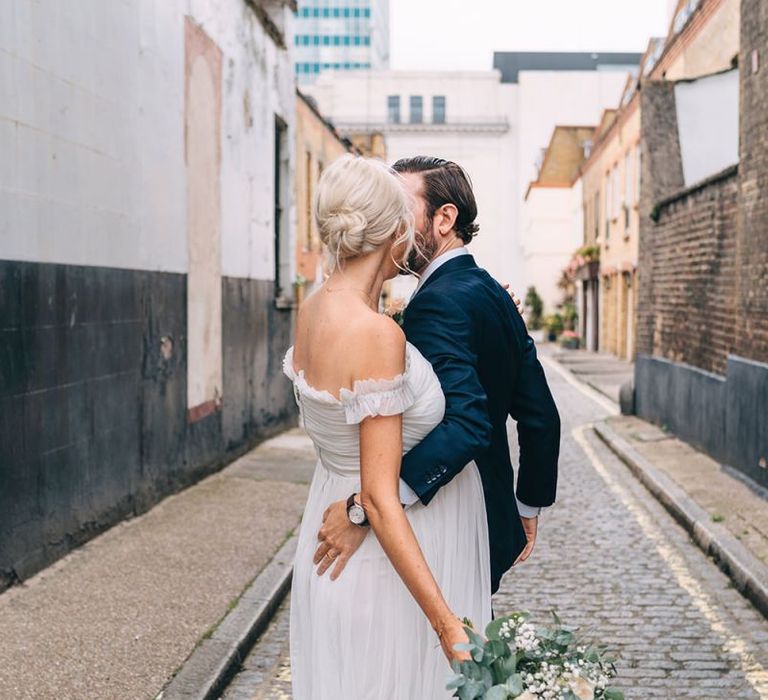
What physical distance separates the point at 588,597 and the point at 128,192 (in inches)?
179

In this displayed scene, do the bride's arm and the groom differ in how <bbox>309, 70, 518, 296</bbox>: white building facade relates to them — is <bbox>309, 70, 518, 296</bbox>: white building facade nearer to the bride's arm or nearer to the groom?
the groom

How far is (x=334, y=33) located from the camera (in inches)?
5037

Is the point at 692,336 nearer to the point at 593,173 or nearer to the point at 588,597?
the point at 588,597

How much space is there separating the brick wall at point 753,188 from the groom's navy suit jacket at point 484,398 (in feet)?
23.8

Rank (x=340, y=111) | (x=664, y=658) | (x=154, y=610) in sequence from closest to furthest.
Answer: (x=664, y=658), (x=154, y=610), (x=340, y=111)

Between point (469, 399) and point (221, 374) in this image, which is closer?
point (469, 399)

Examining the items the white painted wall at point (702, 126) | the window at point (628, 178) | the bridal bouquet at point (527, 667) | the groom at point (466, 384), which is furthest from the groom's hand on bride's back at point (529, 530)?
the window at point (628, 178)

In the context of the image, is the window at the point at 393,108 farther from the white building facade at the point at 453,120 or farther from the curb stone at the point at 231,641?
the curb stone at the point at 231,641

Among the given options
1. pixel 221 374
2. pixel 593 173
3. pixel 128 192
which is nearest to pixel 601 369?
pixel 593 173

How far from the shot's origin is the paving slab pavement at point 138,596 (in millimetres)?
4773

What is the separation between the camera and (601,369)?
2794 centimetres

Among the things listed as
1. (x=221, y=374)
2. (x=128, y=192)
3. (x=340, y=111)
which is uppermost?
(x=340, y=111)

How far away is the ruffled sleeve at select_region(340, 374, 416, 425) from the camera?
2467 millimetres

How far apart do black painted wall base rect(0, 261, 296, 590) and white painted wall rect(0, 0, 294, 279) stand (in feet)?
0.85
